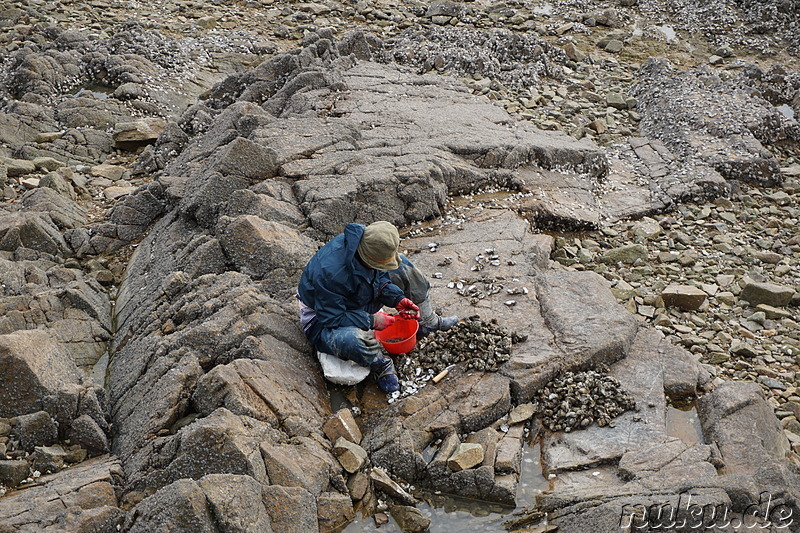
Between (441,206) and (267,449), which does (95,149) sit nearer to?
(441,206)

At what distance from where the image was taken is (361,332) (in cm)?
739

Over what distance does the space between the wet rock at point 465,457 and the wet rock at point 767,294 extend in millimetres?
5794

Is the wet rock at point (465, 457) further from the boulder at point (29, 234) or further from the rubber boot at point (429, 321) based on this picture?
the boulder at point (29, 234)

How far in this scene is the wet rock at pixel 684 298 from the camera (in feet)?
33.3

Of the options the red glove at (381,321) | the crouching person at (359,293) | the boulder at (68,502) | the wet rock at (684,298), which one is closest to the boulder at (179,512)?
the boulder at (68,502)

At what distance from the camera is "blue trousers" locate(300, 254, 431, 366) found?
727cm

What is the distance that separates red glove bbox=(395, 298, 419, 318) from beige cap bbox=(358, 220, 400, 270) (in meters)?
0.42

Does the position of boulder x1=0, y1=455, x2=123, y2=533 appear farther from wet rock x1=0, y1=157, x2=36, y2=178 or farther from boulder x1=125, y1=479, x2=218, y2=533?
wet rock x1=0, y1=157, x2=36, y2=178

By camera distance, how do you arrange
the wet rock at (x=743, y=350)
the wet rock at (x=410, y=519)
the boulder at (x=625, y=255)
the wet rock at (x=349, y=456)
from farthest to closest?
the boulder at (x=625, y=255)
the wet rock at (x=743, y=350)
the wet rock at (x=349, y=456)
the wet rock at (x=410, y=519)

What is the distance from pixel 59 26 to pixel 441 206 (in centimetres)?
1468

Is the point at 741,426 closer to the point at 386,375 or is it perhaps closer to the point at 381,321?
the point at 386,375

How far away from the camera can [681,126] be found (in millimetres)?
14930

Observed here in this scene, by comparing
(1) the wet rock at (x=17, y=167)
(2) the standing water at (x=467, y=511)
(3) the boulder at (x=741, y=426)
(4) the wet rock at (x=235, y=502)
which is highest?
(4) the wet rock at (x=235, y=502)

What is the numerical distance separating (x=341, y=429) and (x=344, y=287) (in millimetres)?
1492
